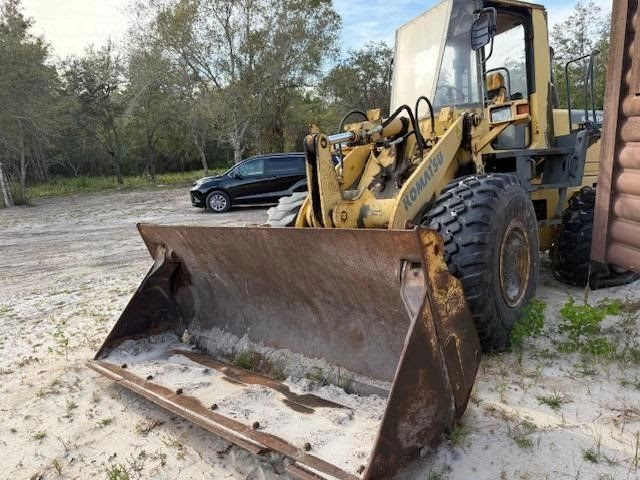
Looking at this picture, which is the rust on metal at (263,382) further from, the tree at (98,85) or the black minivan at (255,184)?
the tree at (98,85)

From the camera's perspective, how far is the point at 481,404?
3111mm

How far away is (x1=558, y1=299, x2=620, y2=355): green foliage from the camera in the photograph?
12.1 ft

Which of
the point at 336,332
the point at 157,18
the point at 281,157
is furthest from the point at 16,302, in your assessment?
the point at 157,18

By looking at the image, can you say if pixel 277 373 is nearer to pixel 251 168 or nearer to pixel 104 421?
pixel 104 421

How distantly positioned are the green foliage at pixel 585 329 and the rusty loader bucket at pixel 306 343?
1.34 metres

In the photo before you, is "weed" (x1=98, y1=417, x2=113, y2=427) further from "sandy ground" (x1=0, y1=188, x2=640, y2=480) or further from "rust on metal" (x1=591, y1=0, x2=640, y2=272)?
"rust on metal" (x1=591, y1=0, x2=640, y2=272)

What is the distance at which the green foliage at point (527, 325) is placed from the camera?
3.72 metres

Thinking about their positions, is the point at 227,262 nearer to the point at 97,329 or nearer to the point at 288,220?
the point at 288,220

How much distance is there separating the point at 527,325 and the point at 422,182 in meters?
1.22

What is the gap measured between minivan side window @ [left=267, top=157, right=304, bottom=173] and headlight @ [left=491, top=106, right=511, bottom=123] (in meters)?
10.9

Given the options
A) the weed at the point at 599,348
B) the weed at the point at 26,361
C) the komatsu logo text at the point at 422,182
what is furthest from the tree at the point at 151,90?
the weed at the point at 599,348

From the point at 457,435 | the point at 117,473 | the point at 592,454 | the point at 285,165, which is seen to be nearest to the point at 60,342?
the point at 117,473

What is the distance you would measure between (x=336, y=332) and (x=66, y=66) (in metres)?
31.3

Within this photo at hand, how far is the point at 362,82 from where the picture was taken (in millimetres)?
27438
